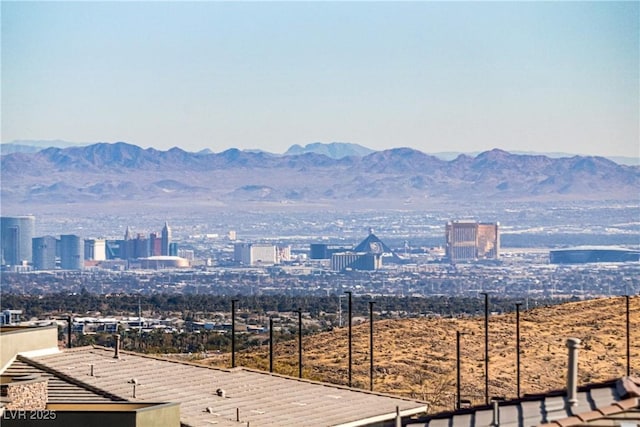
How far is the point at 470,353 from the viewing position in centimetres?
8156

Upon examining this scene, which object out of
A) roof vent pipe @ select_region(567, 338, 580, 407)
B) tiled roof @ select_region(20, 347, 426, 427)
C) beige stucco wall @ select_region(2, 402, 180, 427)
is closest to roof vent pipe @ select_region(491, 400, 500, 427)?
roof vent pipe @ select_region(567, 338, 580, 407)

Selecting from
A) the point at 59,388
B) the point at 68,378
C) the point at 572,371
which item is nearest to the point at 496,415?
the point at 572,371

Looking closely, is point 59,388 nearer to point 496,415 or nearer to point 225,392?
point 225,392

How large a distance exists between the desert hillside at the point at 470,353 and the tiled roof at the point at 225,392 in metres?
25.7

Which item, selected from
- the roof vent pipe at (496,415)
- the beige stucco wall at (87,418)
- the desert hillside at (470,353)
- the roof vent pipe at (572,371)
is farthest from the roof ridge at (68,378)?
the desert hillside at (470,353)

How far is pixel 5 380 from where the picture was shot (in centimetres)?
2927

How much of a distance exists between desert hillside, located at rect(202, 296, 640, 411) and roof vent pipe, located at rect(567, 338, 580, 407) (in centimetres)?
4121

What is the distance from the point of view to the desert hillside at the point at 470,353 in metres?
71.4

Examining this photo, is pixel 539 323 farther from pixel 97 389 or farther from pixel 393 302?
pixel 393 302

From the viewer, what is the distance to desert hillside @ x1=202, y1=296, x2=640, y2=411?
234ft

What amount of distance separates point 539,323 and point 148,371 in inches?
2282

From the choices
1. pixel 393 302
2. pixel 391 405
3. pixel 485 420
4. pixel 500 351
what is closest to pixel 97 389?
pixel 391 405

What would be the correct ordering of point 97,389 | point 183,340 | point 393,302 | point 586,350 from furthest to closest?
point 393,302, point 183,340, point 586,350, point 97,389

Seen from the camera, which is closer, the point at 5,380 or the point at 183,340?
the point at 5,380
